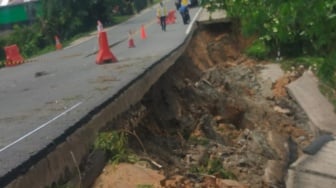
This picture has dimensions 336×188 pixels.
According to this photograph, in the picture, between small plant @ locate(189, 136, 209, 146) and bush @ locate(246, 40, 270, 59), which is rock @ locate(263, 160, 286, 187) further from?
bush @ locate(246, 40, 270, 59)

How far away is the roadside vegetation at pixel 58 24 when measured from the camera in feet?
111

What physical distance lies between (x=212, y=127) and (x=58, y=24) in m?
26.2

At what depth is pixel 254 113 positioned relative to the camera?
14.4 m

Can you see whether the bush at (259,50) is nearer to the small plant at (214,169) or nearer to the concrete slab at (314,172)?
the concrete slab at (314,172)

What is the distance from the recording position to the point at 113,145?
22.2 ft

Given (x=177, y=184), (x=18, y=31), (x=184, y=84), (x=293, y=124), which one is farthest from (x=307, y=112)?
(x=18, y=31)

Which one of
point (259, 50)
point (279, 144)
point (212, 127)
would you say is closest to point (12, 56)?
point (259, 50)

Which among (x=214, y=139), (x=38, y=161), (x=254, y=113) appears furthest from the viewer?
(x=254, y=113)

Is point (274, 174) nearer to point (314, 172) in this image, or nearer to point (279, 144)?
point (314, 172)

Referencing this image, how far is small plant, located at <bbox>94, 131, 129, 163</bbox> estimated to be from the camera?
6.55 metres

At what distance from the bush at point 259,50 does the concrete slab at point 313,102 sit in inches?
128

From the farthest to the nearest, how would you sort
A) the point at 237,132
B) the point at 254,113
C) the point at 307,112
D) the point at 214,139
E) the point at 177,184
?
the point at 254,113 < the point at 307,112 < the point at 237,132 < the point at 214,139 < the point at 177,184

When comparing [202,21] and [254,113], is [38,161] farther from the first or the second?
[202,21]

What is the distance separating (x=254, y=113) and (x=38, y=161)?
9.51 m
